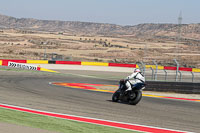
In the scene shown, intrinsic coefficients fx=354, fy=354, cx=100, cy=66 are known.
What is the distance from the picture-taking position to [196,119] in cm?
1090

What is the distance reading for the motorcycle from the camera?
44.3 ft

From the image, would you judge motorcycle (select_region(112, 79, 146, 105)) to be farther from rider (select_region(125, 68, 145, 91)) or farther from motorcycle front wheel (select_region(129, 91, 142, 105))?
rider (select_region(125, 68, 145, 91))

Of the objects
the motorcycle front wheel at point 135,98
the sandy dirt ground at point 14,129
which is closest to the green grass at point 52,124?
the sandy dirt ground at point 14,129

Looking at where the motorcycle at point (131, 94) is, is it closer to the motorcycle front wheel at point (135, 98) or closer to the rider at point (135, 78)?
the motorcycle front wheel at point (135, 98)

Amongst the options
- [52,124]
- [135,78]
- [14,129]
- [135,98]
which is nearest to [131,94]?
[135,98]

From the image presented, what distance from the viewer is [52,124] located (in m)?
8.23

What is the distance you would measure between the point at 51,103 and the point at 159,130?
476cm

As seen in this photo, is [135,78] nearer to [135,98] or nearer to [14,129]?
[135,98]

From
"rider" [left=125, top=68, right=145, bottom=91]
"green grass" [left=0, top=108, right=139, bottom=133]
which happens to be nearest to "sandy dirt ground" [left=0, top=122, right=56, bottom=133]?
"green grass" [left=0, top=108, right=139, bottom=133]

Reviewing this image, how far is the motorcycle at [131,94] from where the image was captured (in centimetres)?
1352

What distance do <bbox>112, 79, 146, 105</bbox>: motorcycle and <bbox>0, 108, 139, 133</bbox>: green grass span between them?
5.03 metres

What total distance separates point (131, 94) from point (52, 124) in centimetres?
605

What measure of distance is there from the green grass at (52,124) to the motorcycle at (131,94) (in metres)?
5.03

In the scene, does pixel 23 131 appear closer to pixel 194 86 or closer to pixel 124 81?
pixel 124 81
